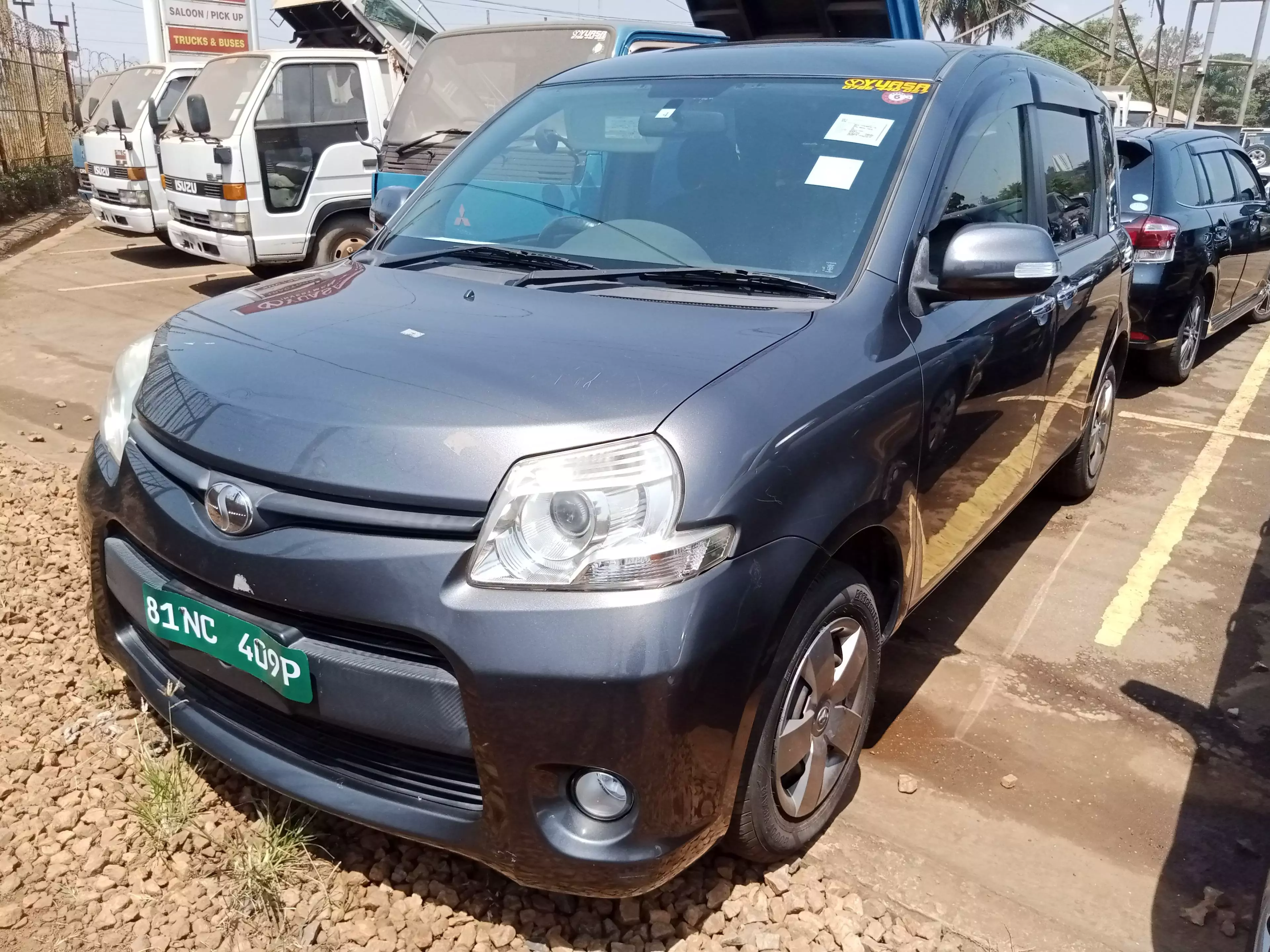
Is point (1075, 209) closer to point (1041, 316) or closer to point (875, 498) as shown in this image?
point (1041, 316)

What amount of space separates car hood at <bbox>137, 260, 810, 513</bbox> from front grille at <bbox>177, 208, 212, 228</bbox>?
704 cm

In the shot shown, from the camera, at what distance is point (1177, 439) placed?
615 cm

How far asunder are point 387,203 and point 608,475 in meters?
2.34

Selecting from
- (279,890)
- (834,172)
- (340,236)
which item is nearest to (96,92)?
(340,236)

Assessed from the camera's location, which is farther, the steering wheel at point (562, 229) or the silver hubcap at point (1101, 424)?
the silver hubcap at point (1101, 424)

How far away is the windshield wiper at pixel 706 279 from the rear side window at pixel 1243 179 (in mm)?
6655

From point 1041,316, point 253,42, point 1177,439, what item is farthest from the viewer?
point 253,42

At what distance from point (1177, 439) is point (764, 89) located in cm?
431

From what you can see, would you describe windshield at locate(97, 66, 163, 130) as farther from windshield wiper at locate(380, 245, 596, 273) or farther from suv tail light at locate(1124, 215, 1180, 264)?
windshield wiper at locate(380, 245, 596, 273)

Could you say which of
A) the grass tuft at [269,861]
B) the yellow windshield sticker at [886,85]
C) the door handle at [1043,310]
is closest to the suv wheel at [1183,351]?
the door handle at [1043,310]

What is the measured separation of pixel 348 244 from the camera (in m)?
9.16

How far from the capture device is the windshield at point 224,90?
888 cm

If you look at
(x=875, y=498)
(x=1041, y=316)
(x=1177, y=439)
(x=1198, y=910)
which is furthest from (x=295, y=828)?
(x=1177, y=439)

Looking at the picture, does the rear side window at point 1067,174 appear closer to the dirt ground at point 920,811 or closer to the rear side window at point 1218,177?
the dirt ground at point 920,811
